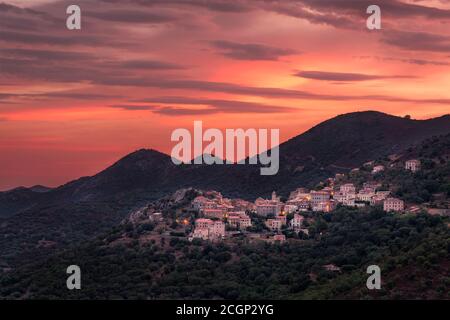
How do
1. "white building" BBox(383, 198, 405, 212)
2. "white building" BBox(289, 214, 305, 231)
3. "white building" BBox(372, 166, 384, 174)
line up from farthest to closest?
"white building" BBox(372, 166, 384, 174), "white building" BBox(289, 214, 305, 231), "white building" BBox(383, 198, 405, 212)

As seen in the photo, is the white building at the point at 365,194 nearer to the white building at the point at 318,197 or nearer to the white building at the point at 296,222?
the white building at the point at 318,197

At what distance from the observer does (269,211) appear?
261 feet

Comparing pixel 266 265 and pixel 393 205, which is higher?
pixel 393 205

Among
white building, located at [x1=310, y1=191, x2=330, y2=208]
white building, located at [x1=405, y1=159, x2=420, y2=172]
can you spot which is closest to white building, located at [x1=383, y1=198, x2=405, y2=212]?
white building, located at [x1=310, y1=191, x2=330, y2=208]

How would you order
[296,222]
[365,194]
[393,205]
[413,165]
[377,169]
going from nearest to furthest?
[393,205] < [296,222] < [365,194] < [413,165] < [377,169]

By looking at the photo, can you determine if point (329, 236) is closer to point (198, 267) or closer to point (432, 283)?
point (198, 267)

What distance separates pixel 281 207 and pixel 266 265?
18.6m

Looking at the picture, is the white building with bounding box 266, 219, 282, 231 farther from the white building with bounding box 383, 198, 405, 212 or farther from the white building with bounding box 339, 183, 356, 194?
the white building with bounding box 339, 183, 356, 194

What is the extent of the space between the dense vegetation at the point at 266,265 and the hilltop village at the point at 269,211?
1928mm

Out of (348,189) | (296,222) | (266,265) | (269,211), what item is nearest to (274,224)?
(296,222)

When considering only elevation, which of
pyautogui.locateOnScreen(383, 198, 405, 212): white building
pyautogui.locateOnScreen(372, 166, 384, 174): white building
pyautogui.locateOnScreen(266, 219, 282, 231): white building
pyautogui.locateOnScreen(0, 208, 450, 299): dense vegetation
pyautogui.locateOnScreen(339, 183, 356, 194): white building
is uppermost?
pyautogui.locateOnScreen(372, 166, 384, 174): white building

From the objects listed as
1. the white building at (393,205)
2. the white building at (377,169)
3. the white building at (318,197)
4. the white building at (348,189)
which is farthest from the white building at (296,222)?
the white building at (377,169)

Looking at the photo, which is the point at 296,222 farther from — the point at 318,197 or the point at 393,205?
the point at 318,197

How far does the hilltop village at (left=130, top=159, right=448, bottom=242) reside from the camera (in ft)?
231
